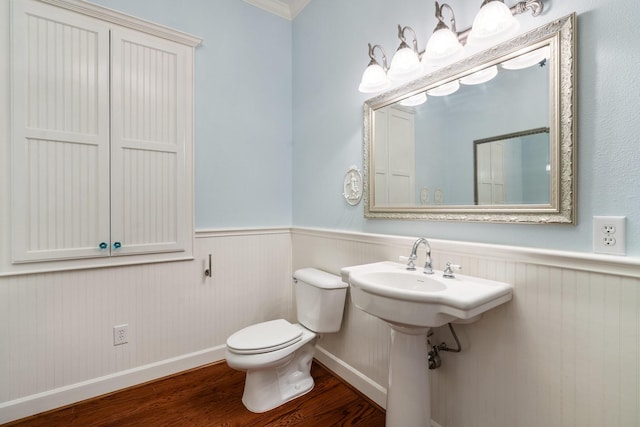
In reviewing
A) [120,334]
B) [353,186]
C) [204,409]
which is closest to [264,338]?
[204,409]

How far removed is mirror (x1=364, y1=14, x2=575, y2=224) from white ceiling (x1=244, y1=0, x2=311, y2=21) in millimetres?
1275

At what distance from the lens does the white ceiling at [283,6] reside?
2.24 m

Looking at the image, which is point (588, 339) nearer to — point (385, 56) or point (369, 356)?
point (369, 356)

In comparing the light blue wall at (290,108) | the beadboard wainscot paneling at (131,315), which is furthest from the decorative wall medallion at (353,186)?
the beadboard wainscot paneling at (131,315)

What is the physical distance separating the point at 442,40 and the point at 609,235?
92 centimetres

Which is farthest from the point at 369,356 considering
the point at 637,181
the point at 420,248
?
the point at 637,181

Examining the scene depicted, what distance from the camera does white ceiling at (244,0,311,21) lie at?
224cm

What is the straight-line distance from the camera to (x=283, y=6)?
234cm

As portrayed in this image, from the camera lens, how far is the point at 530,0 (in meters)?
1.02

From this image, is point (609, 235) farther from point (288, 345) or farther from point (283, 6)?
point (283, 6)

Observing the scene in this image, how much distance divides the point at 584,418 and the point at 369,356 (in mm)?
952

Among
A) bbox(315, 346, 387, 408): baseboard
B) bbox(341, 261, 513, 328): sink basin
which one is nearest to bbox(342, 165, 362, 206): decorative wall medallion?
bbox(341, 261, 513, 328): sink basin

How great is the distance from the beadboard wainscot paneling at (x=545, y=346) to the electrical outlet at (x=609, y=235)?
0.11 feet

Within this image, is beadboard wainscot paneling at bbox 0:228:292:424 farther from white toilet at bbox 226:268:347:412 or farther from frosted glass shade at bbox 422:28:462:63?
frosted glass shade at bbox 422:28:462:63
